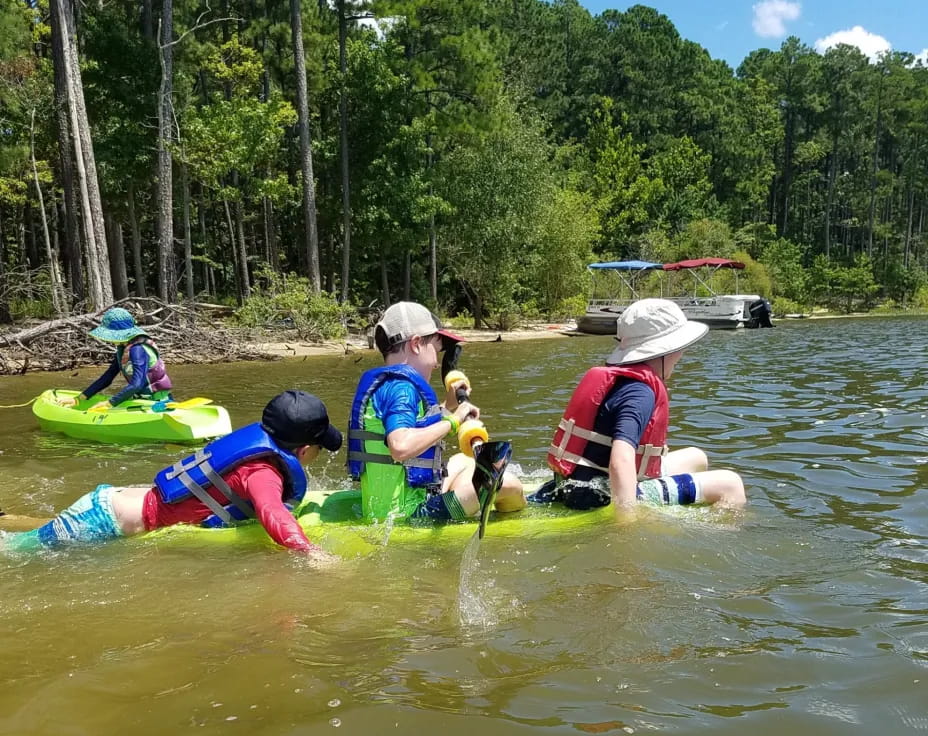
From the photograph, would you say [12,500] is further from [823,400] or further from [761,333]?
[761,333]

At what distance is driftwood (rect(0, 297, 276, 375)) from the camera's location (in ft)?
49.9

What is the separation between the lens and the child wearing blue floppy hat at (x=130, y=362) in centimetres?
814

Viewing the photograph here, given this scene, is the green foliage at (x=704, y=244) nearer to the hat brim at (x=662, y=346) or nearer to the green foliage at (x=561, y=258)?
the green foliage at (x=561, y=258)

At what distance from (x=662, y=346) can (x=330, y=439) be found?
1.98 meters

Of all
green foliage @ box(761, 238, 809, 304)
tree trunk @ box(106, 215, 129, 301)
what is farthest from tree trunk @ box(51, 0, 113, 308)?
green foliage @ box(761, 238, 809, 304)

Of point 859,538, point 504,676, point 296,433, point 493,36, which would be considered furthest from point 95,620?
point 493,36

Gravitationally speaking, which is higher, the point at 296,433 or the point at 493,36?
the point at 493,36

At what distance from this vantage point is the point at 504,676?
9.39 feet

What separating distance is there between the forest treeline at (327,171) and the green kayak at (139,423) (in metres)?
9.15

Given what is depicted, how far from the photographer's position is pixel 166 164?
65.4ft

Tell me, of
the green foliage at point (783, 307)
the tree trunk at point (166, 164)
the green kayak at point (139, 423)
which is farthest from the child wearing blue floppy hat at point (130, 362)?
the green foliage at point (783, 307)

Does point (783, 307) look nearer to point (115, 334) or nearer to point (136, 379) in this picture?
point (136, 379)

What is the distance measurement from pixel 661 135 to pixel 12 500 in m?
58.5

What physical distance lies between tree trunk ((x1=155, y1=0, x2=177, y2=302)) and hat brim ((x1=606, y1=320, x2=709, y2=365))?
17249 millimetres
